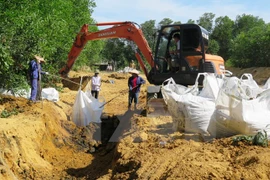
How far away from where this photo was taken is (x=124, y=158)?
20.5ft

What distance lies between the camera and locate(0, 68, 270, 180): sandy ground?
4.62 meters

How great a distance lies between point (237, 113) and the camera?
5938mm

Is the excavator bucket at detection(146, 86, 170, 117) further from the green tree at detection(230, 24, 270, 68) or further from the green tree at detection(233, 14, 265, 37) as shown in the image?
the green tree at detection(233, 14, 265, 37)

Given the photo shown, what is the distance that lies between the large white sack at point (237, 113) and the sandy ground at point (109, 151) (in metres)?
0.36

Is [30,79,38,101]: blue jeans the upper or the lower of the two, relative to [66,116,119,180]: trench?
upper

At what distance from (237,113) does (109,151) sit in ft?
12.8

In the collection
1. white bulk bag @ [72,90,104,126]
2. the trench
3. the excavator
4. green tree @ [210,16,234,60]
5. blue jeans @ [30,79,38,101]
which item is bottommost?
the trench

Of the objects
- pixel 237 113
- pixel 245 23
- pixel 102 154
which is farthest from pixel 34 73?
pixel 245 23

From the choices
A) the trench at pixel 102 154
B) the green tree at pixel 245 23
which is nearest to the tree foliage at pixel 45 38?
the trench at pixel 102 154

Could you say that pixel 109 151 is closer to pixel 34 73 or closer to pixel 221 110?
pixel 34 73

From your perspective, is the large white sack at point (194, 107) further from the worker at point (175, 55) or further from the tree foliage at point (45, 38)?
the tree foliage at point (45, 38)

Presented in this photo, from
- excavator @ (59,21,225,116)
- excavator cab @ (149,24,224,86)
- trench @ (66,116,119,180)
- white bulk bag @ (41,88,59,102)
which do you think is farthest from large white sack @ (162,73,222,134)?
white bulk bag @ (41,88,59,102)

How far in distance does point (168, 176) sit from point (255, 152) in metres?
1.29

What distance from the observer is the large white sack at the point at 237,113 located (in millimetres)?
5844
